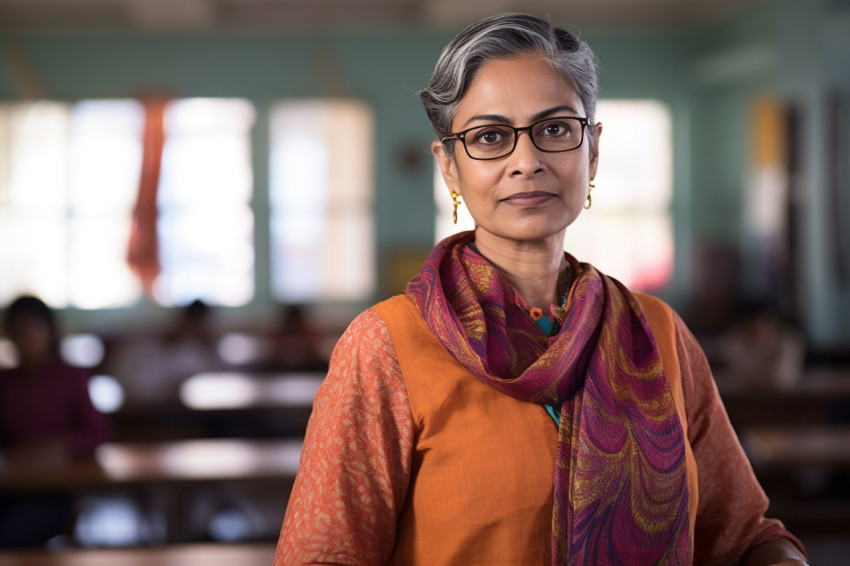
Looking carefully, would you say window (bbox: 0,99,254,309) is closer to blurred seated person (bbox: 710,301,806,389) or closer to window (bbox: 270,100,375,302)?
window (bbox: 270,100,375,302)

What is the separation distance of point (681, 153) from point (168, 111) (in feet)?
18.2

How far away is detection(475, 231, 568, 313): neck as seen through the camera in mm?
1326

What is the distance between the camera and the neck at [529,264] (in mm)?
1326

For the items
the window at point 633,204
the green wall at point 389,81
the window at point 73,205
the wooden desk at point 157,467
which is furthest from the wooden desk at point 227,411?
the window at point 633,204

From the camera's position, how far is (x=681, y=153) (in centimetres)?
963

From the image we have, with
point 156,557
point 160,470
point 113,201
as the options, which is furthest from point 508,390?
point 113,201

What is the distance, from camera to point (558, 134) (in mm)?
1263

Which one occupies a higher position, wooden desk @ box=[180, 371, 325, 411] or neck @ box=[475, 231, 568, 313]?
neck @ box=[475, 231, 568, 313]

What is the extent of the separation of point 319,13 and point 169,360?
4.68 metres

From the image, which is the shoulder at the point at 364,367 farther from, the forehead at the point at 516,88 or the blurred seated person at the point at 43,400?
the blurred seated person at the point at 43,400

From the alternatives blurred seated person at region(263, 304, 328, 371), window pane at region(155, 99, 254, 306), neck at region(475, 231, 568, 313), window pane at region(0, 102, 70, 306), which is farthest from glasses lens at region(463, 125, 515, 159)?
window pane at region(0, 102, 70, 306)

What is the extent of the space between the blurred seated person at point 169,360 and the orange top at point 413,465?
3791 mm

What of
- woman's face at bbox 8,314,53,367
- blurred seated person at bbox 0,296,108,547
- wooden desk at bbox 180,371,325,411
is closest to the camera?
blurred seated person at bbox 0,296,108,547

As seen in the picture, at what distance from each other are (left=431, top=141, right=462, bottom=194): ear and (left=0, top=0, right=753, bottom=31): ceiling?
7270 millimetres
